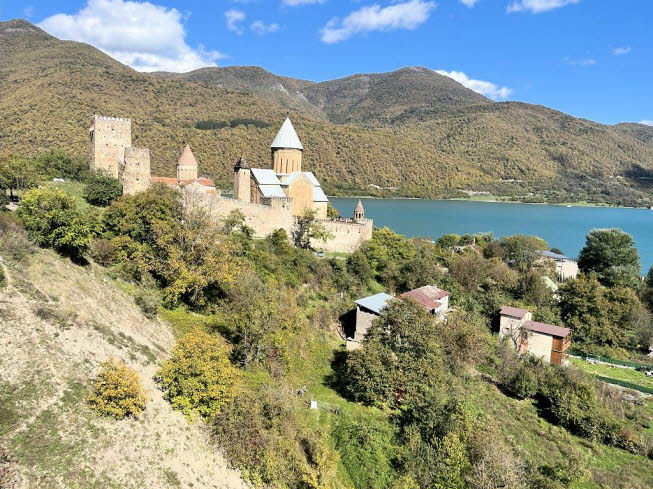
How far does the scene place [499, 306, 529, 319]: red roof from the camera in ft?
78.2

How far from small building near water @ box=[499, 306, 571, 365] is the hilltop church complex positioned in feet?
30.7

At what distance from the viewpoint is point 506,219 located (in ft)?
265

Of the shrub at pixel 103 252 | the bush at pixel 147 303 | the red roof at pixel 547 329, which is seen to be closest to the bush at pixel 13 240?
the shrub at pixel 103 252

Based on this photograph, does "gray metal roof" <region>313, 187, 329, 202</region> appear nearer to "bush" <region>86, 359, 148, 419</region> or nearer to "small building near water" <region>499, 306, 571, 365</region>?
"small building near water" <region>499, 306, 571, 365</region>

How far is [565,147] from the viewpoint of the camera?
143500 mm

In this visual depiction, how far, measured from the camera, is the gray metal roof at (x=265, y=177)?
2666cm

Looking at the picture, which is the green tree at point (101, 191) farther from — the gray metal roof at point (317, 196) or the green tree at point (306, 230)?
the gray metal roof at point (317, 196)

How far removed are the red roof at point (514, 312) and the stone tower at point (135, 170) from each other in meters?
19.4

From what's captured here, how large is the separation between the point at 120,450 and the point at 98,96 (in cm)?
6994

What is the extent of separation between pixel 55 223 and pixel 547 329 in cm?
2188

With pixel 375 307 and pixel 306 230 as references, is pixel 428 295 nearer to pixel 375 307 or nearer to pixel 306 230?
pixel 375 307

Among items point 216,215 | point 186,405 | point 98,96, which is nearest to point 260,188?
point 216,215

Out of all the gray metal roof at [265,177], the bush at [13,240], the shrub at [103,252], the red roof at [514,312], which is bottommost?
the red roof at [514,312]

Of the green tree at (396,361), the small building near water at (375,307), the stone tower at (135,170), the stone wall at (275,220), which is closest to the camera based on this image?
the green tree at (396,361)
